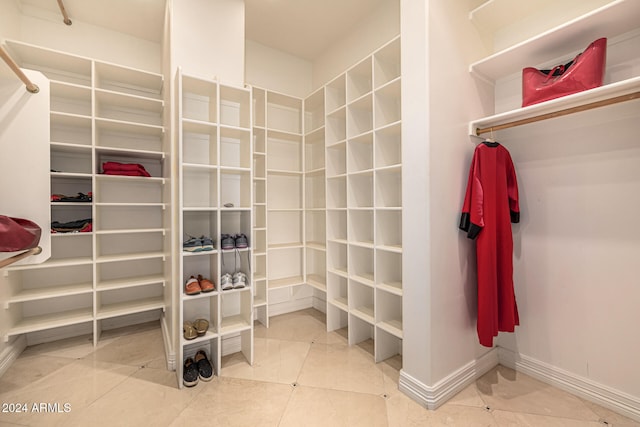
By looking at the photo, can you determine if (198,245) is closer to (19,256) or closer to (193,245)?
(193,245)

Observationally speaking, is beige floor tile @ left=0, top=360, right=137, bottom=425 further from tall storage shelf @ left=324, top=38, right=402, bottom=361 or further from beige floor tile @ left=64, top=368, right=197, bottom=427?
tall storage shelf @ left=324, top=38, right=402, bottom=361

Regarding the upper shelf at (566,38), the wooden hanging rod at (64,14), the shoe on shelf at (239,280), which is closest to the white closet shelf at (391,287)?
the shoe on shelf at (239,280)

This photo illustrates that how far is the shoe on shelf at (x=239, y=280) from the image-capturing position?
2057mm

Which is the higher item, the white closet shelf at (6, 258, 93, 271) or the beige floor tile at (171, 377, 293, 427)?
the white closet shelf at (6, 258, 93, 271)

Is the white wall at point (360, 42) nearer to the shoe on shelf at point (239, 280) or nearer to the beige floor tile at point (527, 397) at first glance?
the shoe on shelf at point (239, 280)

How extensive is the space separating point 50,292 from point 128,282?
545 millimetres

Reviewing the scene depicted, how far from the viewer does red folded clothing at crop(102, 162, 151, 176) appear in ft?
8.13

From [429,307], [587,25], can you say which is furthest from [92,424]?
[587,25]

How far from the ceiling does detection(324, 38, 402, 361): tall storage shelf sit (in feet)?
2.24

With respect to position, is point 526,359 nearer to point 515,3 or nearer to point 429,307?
point 429,307

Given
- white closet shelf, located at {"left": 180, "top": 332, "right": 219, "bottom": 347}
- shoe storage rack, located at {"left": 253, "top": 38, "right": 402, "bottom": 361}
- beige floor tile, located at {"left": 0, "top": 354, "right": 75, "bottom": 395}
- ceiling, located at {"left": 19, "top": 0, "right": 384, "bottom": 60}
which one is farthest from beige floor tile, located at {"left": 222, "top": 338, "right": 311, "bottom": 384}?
ceiling, located at {"left": 19, "top": 0, "right": 384, "bottom": 60}

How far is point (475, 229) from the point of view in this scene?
5.67 feet

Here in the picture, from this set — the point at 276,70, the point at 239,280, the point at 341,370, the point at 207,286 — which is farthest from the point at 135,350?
the point at 276,70

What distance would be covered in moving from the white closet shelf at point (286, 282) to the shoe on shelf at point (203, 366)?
0.95 metres
